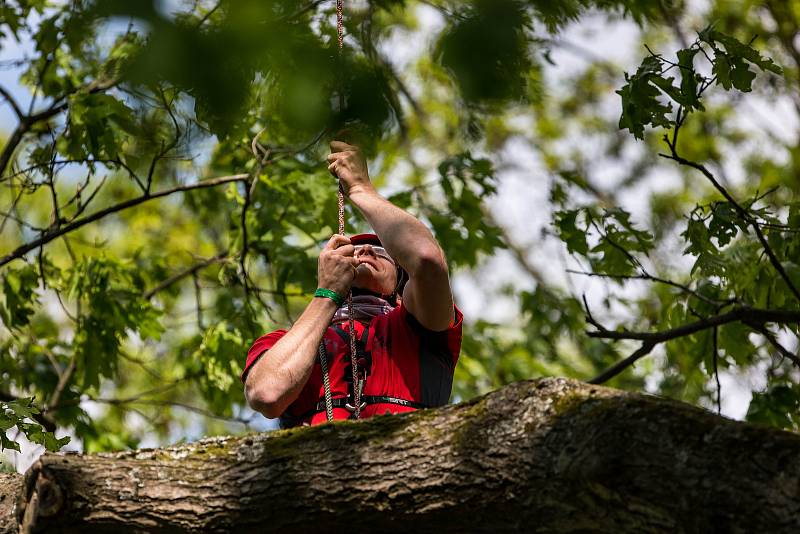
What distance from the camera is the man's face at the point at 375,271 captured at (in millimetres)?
3922

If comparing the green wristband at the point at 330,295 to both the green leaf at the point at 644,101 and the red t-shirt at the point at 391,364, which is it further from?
the green leaf at the point at 644,101

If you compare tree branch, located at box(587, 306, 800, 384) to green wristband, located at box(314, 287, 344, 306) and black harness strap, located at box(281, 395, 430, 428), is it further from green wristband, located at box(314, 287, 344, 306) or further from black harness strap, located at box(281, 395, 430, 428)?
green wristband, located at box(314, 287, 344, 306)

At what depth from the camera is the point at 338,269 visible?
12.4 ft

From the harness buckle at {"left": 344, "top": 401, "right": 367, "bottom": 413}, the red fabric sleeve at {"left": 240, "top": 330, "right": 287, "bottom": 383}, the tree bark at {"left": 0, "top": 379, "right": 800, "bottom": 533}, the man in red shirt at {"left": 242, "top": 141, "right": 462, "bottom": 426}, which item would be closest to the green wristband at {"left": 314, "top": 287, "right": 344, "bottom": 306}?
the man in red shirt at {"left": 242, "top": 141, "right": 462, "bottom": 426}

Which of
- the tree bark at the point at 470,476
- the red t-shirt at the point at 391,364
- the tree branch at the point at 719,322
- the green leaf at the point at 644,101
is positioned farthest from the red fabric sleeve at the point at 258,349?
the green leaf at the point at 644,101

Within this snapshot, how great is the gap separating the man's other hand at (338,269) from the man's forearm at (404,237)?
0.18 metres

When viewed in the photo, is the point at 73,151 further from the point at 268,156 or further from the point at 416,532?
the point at 416,532

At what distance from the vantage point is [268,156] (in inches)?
258

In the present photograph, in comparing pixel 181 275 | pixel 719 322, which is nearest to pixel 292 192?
pixel 181 275

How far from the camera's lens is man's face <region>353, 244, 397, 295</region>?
3.92 m

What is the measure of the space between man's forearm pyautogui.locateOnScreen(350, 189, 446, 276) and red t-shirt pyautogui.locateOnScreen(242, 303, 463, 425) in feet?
0.93

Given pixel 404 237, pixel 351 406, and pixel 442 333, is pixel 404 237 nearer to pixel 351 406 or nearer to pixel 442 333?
pixel 442 333

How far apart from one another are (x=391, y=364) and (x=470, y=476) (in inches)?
37.3

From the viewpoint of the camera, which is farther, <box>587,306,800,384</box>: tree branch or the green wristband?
<box>587,306,800,384</box>: tree branch
